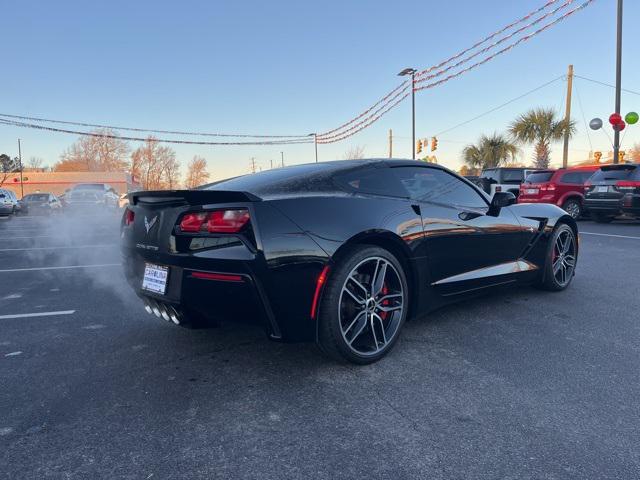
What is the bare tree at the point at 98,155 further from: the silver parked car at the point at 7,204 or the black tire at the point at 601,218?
the black tire at the point at 601,218

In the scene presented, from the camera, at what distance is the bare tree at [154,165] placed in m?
73.4

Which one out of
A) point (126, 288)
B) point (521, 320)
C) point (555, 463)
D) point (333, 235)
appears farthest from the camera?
point (126, 288)

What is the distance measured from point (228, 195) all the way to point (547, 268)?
10.8ft

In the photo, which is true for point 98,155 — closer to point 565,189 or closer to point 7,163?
point 7,163

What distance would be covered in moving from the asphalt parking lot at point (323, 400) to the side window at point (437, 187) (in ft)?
3.09

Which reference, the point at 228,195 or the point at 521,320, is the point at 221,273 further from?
the point at 521,320

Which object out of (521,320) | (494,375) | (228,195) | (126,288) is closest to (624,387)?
(494,375)

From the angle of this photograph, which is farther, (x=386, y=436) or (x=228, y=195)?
(x=228, y=195)

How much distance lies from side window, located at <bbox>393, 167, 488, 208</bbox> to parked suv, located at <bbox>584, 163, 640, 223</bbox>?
9.13m

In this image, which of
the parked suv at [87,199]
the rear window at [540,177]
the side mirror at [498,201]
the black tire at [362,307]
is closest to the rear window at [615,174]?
the rear window at [540,177]

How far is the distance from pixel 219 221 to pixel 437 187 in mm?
1862

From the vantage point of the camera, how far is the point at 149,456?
186cm

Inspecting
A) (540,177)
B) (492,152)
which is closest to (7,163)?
(492,152)

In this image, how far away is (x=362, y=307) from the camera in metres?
2.76
